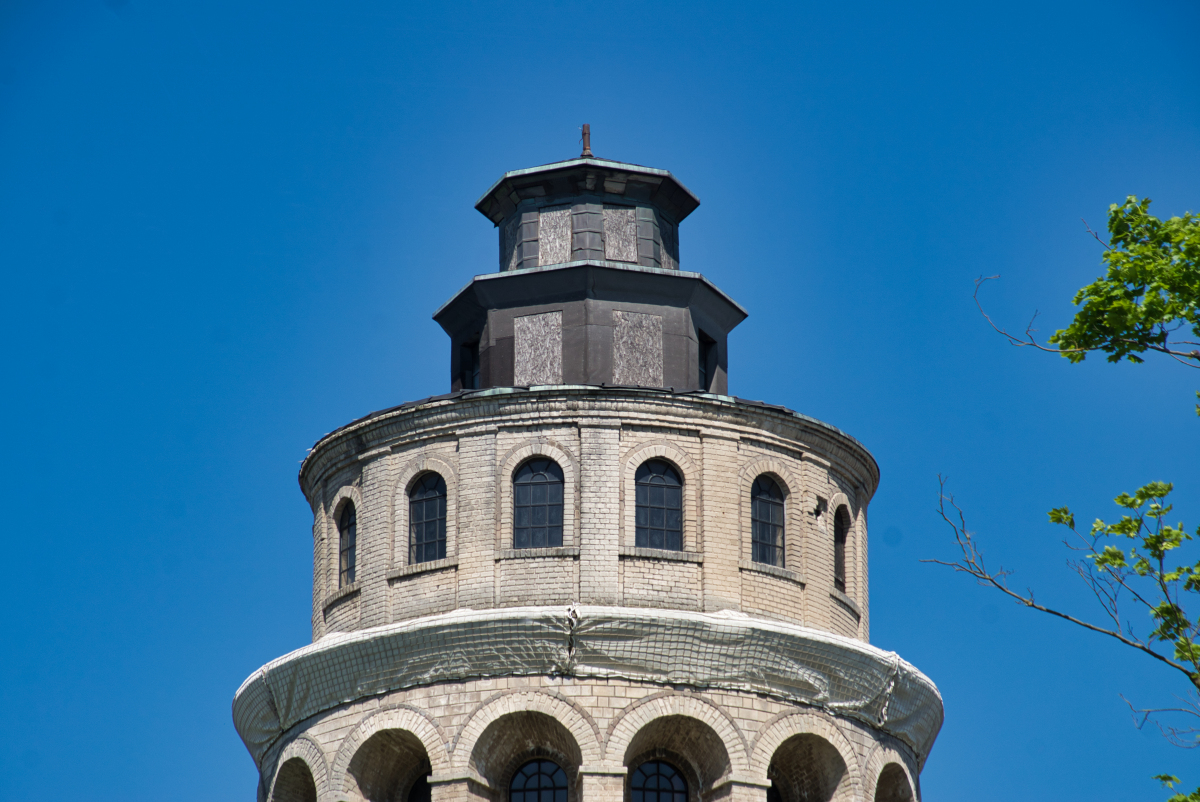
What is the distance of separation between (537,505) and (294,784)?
7604 millimetres

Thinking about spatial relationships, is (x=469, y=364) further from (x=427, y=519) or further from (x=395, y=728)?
(x=395, y=728)

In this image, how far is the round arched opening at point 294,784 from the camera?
4109 centimetres

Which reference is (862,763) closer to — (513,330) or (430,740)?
(430,740)

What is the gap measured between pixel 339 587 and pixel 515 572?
4538mm

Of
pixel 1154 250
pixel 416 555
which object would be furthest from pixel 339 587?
pixel 1154 250

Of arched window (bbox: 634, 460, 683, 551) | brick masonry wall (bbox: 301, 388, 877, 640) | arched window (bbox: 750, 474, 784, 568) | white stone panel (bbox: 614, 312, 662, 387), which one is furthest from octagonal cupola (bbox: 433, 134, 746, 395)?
arched window (bbox: 750, 474, 784, 568)

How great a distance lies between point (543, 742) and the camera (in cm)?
3934

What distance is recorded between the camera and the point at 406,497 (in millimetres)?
41375

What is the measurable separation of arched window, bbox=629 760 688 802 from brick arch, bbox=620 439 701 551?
4286mm

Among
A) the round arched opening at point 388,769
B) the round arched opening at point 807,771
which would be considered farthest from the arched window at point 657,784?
the round arched opening at point 388,769

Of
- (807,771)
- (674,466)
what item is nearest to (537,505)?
(674,466)

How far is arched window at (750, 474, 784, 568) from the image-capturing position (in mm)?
41000

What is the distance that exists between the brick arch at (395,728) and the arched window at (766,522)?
721 centimetres

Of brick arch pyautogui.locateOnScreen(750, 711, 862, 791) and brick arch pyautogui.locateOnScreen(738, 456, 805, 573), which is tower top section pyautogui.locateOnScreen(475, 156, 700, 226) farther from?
brick arch pyautogui.locateOnScreen(750, 711, 862, 791)
